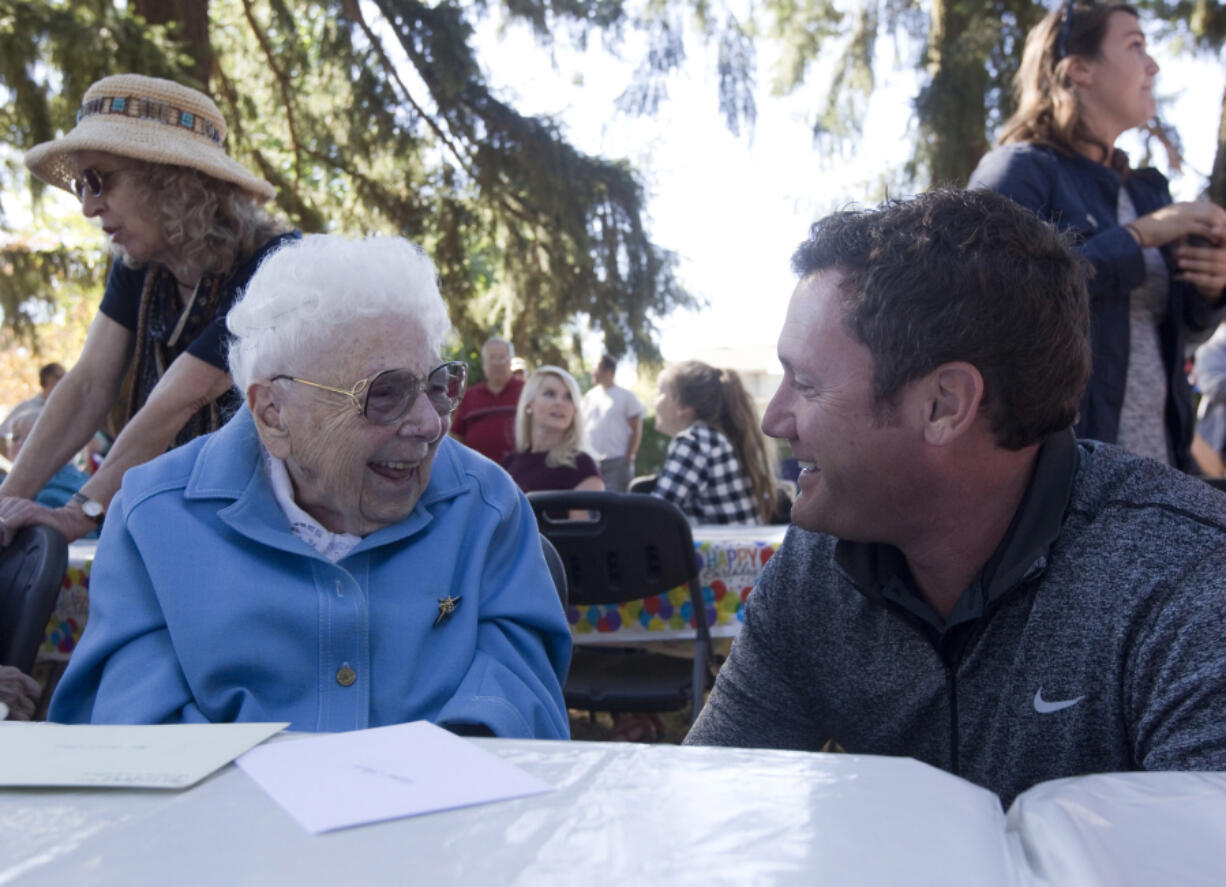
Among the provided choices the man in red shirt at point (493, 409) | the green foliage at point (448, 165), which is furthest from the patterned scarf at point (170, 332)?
the green foliage at point (448, 165)

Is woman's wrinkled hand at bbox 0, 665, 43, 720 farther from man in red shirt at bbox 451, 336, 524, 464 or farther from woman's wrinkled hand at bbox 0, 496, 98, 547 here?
man in red shirt at bbox 451, 336, 524, 464

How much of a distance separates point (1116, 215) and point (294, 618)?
6.63ft

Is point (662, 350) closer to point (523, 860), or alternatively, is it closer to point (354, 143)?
point (354, 143)

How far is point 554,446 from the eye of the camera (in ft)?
17.2

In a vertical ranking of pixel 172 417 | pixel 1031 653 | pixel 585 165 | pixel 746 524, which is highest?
pixel 585 165

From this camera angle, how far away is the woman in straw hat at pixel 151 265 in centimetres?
234

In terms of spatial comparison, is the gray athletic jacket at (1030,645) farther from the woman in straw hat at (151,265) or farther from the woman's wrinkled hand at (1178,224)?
the woman in straw hat at (151,265)

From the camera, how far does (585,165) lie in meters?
7.41

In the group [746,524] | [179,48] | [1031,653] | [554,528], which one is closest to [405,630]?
[1031,653]

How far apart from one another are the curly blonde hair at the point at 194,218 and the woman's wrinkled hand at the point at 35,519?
620 mm

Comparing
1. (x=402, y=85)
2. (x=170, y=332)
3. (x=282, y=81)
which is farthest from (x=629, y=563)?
(x=282, y=81)

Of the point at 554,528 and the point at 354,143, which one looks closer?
the point at 554,528

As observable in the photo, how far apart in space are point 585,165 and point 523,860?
7066mm

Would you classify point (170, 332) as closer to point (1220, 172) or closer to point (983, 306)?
point (983, 306)
